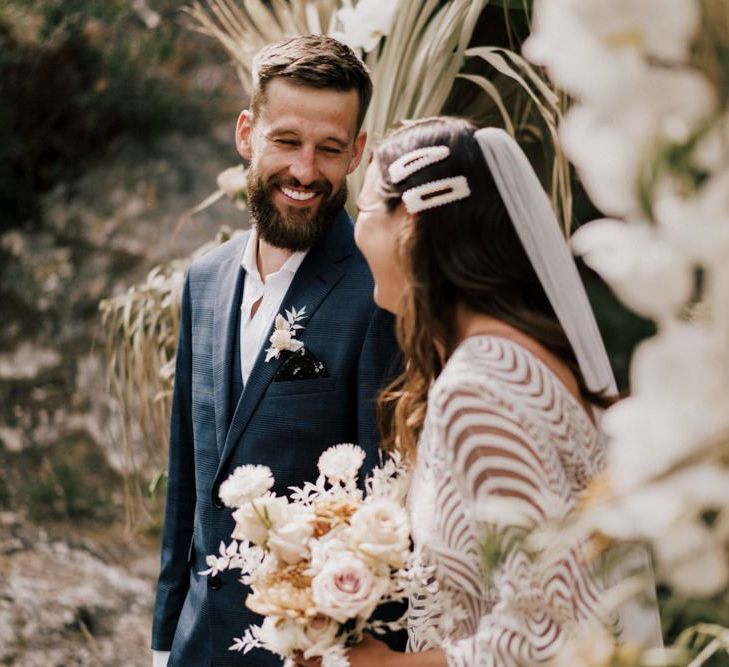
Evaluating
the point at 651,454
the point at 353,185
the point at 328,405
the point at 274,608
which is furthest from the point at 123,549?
the point at 651,454

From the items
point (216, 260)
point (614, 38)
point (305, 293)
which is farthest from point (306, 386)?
point (614, 38)

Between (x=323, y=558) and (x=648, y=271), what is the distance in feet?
2.93

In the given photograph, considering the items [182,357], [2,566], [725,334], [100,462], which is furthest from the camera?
[100,462]

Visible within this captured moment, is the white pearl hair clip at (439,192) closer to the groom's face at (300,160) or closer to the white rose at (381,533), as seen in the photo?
the white rose at (381,533)

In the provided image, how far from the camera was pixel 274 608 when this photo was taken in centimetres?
141

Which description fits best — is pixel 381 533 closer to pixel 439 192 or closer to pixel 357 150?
pixel 439 192

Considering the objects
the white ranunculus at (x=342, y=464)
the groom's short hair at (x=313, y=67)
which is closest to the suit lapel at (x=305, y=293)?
the groom's short hair at (x=313, y=67)

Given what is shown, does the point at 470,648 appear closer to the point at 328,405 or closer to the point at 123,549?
the point at 328,405

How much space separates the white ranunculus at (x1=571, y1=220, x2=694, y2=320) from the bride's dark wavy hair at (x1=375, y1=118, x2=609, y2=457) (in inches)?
29.2

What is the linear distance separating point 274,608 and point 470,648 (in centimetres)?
26

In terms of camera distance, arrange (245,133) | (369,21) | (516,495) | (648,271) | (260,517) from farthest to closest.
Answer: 1. (369,21)
2. (245,133)
3. (260,517)
4. (516,495)
5. (648,271)

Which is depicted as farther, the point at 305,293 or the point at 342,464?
the point at 305,293

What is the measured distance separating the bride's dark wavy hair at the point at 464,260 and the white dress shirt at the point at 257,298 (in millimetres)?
570

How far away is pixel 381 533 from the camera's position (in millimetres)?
1395
